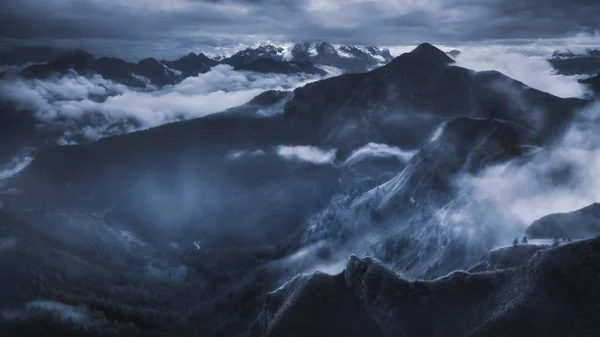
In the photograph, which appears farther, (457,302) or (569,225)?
(569,225)

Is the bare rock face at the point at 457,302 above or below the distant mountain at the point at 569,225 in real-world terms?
below

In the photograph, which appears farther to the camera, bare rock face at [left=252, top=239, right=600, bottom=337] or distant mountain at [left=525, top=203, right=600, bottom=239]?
distant mountain at [left=525, top=203, right=600, bottom=239]

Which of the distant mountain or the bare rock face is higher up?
the distant mountain

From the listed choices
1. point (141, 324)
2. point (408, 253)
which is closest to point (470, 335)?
point (408, 253)

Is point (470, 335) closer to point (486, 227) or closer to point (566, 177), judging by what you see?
point (486, 227)

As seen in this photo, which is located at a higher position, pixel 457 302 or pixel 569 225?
pixel 569 225
